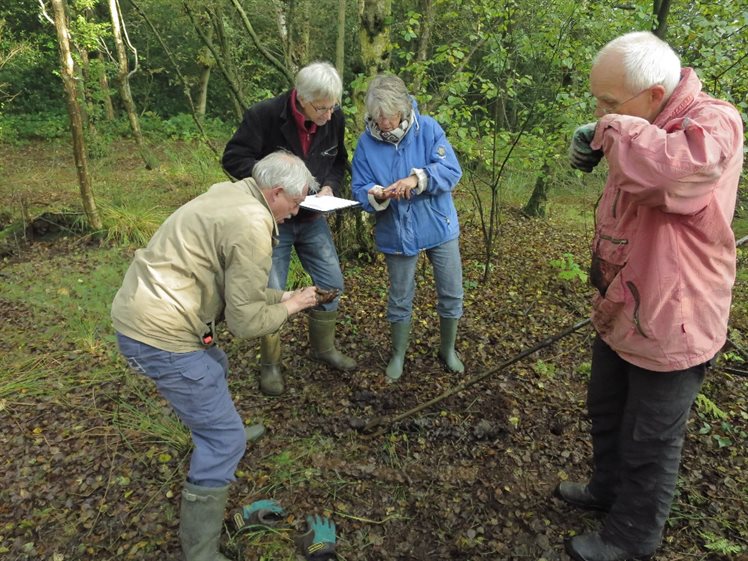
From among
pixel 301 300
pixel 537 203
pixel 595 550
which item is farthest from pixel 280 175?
pixel 537 203

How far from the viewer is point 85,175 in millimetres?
5594

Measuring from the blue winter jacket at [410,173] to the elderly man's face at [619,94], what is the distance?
1.27m

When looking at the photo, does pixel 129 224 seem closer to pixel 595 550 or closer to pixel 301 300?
pixel 301 300

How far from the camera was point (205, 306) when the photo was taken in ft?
6.49

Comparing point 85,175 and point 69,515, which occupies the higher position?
point 85,175

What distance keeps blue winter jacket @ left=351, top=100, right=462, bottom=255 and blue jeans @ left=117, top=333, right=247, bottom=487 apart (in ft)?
4.64

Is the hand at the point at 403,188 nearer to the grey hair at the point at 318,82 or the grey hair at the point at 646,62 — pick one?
the grey hair at the point at 318,82

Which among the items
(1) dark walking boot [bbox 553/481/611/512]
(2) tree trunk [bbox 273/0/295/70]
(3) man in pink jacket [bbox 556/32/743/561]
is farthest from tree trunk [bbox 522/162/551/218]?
(3) man in pink jacket [bbox 556/32/743/561]

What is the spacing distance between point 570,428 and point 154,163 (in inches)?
392

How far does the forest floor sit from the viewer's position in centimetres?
226

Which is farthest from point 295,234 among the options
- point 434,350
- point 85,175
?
point 85,175

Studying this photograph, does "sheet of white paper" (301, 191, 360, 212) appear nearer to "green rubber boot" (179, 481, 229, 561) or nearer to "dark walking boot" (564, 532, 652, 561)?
"green rubber boot" (179, 481, 229, 561)

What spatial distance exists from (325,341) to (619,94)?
2464mm

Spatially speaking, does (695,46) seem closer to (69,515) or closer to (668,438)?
(668,438)
